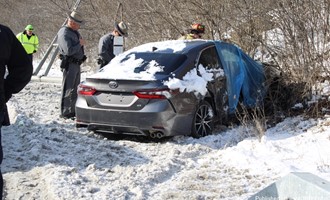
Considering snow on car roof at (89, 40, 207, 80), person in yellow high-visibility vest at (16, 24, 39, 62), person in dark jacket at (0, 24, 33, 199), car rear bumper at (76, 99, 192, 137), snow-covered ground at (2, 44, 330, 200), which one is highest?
person in dark jacket at (0, 24, 33, 199)

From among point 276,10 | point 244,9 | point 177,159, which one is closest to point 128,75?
point 177,159

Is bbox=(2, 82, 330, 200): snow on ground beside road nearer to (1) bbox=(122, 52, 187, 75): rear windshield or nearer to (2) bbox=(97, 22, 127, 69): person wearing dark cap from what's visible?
(1) bbox=(122, 52, 187, 75): rear windshield

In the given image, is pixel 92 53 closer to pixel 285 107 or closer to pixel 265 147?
pixel 285 107

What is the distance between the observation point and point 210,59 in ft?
24.5

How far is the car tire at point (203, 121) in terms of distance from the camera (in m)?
6.72

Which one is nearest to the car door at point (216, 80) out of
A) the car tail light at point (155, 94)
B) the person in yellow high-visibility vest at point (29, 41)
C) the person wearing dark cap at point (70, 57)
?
the car tail light at point (155, 94)

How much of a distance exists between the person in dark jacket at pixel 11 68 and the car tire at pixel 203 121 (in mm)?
3471

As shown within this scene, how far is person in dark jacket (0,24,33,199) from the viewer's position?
3388 mm

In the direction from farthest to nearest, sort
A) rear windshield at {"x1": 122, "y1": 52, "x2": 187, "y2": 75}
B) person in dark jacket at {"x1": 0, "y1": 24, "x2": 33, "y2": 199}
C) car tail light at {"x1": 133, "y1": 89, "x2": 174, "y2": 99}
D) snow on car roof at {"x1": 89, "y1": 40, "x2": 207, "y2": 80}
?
rear windshield at {"x1": 122, "y1": 52, "x2": 187, "y2": 75} → snow on car roof at {"x1": 89, "y1": 40, "x2": 207, "y2": 80} → car tail light at {"x1": 133, "y1": 89, "x2": 174, "y2": 99} → person in dark jacket at {"x1": 0, "y1": 24, "x2": 33, "y2": 199}

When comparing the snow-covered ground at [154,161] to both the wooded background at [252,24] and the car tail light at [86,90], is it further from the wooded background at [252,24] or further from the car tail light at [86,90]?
the wooded background at [252,24]

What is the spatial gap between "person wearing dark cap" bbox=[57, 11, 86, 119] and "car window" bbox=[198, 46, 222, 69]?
228 centimetres

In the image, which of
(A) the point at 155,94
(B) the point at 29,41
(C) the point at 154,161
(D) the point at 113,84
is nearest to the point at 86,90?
(D) the point at 113,84

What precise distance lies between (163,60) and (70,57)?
2.03 m

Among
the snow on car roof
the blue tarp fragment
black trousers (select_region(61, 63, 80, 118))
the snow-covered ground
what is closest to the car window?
the blue tarp fragment
